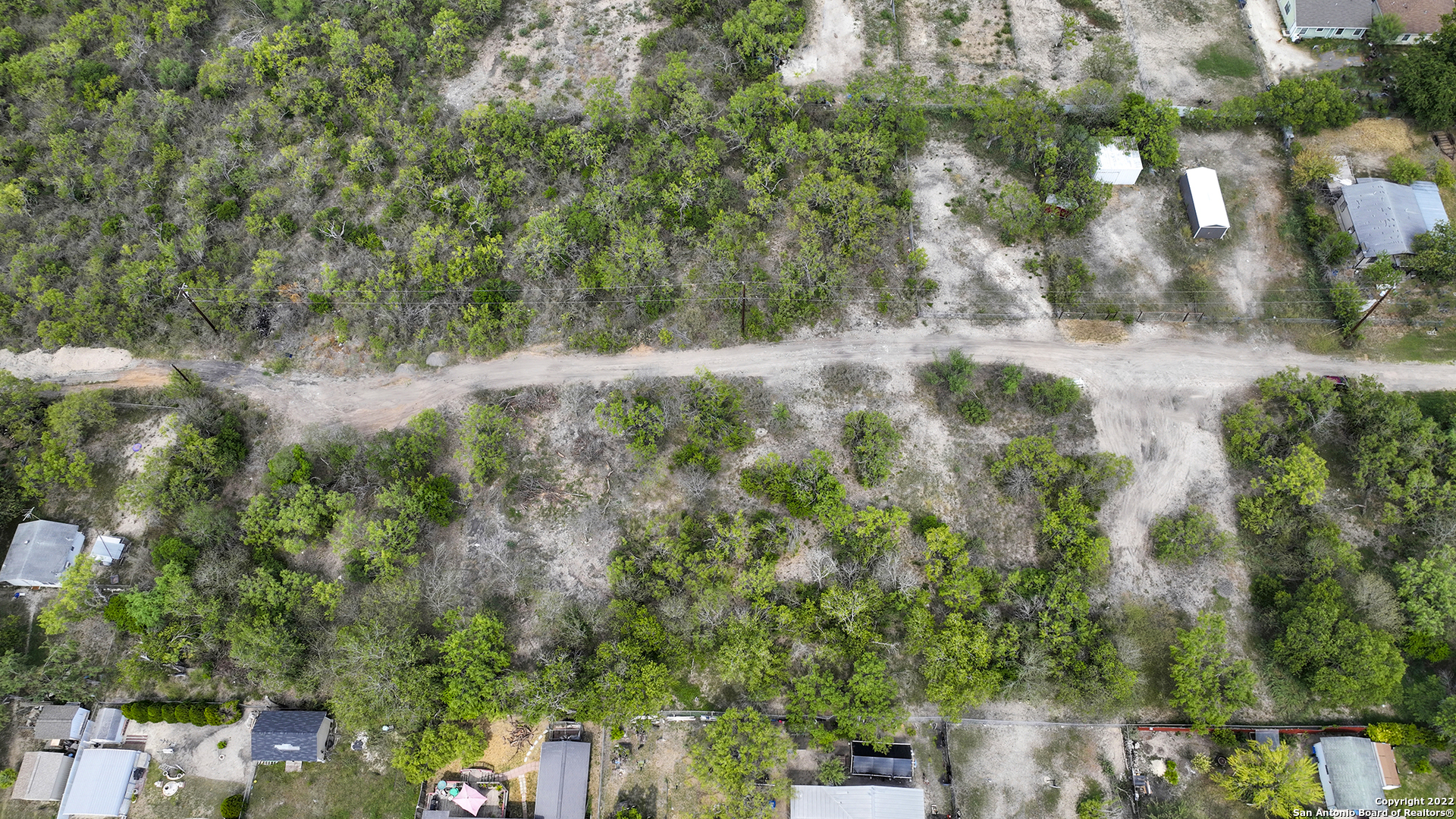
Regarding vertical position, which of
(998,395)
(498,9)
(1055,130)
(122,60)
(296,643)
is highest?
(498,9)

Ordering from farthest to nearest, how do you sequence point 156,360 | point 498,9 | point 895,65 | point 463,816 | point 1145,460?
point 498,9
point 895,65
point 156,360
point 1145,460
point 463,816

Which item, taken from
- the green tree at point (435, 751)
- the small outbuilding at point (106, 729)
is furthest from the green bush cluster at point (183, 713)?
the green tree at point (435, 751)

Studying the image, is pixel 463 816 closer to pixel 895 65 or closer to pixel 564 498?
pixel 564 498

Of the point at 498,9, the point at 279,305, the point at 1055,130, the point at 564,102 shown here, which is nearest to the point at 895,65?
the point at 1055,130

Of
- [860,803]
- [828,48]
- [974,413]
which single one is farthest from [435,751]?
[828,48]

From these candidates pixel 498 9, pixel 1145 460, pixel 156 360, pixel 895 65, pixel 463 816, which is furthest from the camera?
pixel 498 9

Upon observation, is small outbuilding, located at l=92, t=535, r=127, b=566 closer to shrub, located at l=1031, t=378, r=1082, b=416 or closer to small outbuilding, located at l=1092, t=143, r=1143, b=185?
shrub, located at l=1031, t=378, r=1082, b=416

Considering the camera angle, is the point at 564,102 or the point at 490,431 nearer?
the point at 490,431
